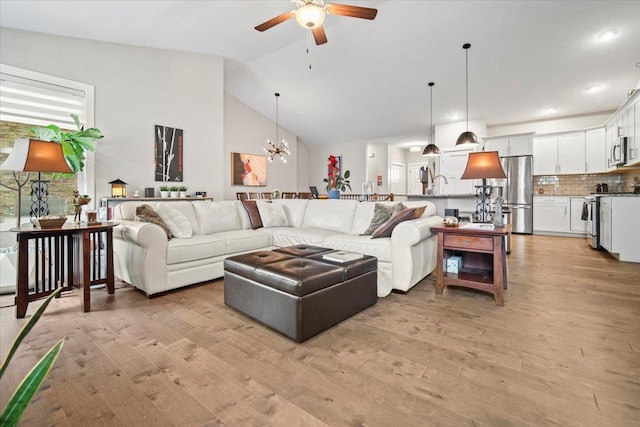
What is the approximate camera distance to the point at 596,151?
6.36m

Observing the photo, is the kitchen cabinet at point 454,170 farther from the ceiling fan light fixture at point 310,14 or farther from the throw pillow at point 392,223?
the ceiling fan light fixture at point 310,14

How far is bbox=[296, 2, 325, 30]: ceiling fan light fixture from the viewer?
2938mm

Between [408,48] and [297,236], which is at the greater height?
[408,48]

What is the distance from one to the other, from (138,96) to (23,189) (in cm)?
223

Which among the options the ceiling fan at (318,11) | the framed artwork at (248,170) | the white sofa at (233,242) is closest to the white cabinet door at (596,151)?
the white sofa at (233,242)

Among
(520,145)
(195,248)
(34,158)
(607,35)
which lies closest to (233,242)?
(195,248)

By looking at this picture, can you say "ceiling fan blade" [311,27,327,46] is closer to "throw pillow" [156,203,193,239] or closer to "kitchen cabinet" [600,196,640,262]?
"throw pillow" [156,203,193,239]

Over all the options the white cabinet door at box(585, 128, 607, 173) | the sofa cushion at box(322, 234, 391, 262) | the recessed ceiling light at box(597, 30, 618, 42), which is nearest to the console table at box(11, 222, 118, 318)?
the sofa cushion at box(322, 234, 391, 262)

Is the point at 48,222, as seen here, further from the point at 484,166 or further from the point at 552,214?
the point at 552,214

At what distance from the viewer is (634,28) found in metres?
4.11

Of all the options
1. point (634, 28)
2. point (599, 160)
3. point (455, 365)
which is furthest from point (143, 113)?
point (599, 160)

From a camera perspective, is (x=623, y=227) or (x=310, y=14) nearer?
(x=310, y=14)

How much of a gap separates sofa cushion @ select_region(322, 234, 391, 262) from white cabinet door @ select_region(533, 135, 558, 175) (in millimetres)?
6131

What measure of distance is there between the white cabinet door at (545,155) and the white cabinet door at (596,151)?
1.79 feet
